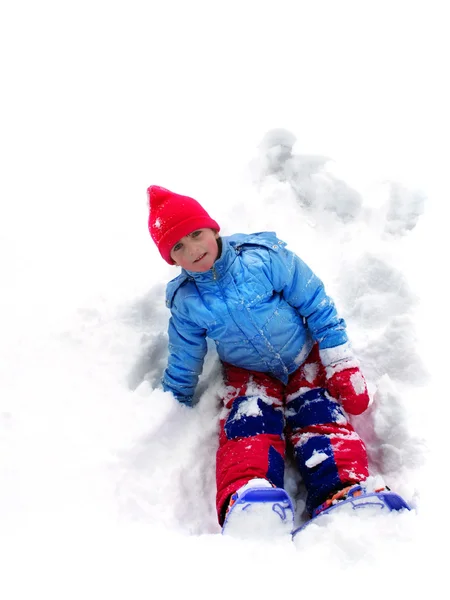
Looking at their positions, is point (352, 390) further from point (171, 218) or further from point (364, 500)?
point (171, 218)

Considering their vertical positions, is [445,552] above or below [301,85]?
below

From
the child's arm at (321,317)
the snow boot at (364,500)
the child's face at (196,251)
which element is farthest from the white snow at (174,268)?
the child's face at (196,251)

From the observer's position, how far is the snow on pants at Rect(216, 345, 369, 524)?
1.51 m

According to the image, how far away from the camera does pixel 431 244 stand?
6.82ft

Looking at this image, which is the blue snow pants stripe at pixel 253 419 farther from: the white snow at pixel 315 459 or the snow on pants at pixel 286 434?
the white snow at pixel 315 459

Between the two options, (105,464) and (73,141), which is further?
(73,141)

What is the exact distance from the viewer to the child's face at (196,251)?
1543 millimetres

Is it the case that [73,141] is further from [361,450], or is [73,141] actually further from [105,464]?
[361,450]

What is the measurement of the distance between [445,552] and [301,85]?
3.08 m

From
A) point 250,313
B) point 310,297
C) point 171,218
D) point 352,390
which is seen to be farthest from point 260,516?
point 171,218

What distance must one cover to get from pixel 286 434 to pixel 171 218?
93cm

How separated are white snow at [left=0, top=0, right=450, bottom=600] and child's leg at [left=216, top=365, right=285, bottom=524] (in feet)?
0.34

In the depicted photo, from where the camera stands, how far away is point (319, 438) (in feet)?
5.23

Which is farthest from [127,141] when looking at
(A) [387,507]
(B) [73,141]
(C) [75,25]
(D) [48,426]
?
(A) [387,507]
